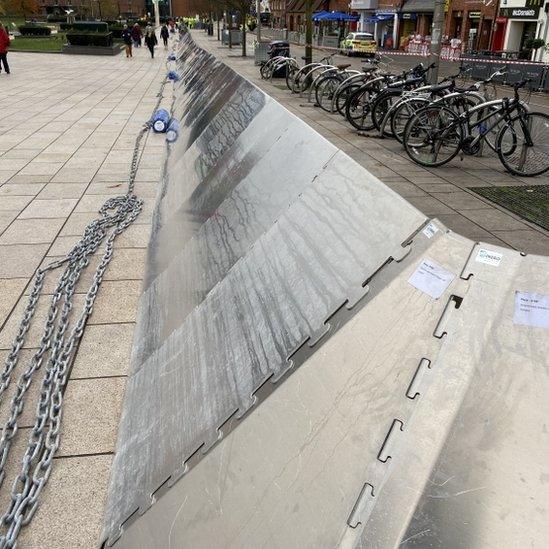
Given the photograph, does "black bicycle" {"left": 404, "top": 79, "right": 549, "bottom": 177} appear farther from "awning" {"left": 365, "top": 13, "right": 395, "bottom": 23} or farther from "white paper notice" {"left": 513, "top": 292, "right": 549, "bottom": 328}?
"awning" {"left": 365, "top": 13, "right": 395, "bottom": 23}

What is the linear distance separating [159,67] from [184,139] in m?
20.5

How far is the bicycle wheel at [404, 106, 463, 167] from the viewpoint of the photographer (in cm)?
767

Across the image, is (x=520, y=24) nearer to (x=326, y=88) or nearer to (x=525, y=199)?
(x=326, y=88)

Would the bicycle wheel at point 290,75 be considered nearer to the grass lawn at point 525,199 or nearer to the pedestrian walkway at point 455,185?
the pedestrian walkway at point 455,185

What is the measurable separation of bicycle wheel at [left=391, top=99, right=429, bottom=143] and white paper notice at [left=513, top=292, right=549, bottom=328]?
731cm

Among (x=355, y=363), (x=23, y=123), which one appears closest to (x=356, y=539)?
(x=355, y=363)

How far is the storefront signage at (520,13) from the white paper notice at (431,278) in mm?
34254

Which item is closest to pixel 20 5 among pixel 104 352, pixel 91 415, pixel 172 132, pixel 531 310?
pixel 172 132

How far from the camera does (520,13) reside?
31297 millimetres

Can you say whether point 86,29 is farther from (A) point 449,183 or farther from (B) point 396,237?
(B) point 396,237

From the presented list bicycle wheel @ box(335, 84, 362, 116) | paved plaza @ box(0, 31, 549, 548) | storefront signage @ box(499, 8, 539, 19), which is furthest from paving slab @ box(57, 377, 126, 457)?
storefront signage @ box(499, 8, 539, 19)

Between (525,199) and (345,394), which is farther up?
(345,394)

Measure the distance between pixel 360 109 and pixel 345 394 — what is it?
1013 centimetres

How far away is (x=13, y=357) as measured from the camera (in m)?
3.34
